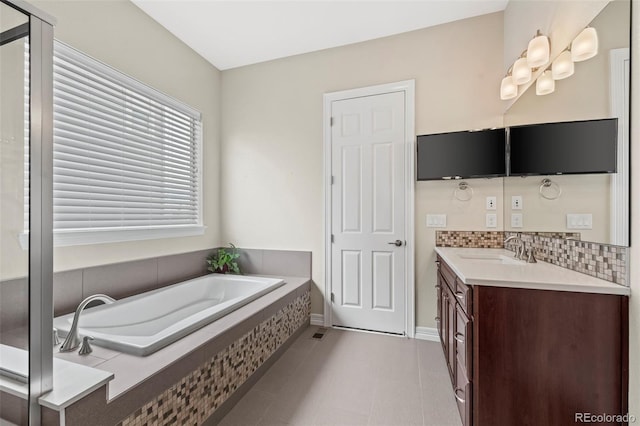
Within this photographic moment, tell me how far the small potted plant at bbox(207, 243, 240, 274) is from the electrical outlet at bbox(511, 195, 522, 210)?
269 centimetres

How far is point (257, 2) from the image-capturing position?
2.28 meters

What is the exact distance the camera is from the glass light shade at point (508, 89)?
7.00 feet

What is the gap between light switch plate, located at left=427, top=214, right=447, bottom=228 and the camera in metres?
2.54

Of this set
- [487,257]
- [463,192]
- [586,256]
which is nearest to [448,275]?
[487,257]

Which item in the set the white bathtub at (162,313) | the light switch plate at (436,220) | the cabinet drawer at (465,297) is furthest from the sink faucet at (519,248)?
the white bathtub at (162,313)

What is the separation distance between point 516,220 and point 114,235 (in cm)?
309

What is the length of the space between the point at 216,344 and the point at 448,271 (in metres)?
1.54

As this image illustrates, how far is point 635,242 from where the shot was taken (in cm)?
113

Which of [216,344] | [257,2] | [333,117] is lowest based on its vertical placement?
[216,344]

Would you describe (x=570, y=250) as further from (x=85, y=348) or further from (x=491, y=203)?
(x=85, y=348)

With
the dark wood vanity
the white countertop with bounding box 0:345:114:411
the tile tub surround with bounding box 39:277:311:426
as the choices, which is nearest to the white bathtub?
the tile tub surround with bounding box 39:277:311:426

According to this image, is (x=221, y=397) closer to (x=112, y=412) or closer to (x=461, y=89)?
(x=112, y=412)

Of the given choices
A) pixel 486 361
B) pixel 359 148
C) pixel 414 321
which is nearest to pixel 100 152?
pixel 359 148

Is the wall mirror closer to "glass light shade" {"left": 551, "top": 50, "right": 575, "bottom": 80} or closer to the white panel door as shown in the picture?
"glass light shade" {"left": 551, "top": 50, "right": 575, "bottom": 80}
